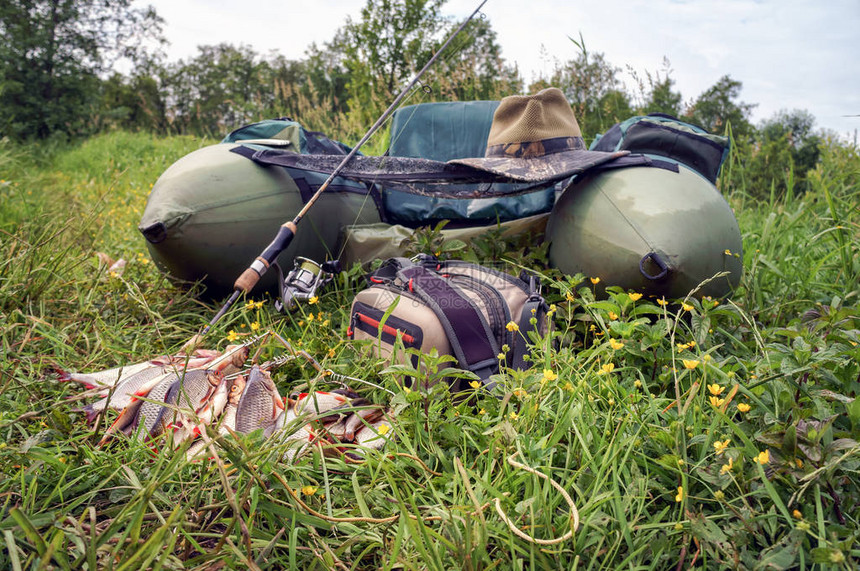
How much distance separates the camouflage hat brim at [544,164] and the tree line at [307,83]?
0.57 metres

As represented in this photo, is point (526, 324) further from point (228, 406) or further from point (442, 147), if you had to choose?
point (442, 147)

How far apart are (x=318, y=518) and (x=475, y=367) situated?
0.67 metres

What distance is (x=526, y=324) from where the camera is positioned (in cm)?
180

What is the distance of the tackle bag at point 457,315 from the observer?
168 cm

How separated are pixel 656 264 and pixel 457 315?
0.71 metres

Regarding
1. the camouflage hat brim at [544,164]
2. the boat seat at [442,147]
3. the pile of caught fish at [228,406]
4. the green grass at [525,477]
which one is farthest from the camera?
the boat seat at [442,147]

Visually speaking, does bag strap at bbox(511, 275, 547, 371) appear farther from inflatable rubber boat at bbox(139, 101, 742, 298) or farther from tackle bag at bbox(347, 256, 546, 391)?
inflatable rubber boat at bbox(139, 101, 742, 298)

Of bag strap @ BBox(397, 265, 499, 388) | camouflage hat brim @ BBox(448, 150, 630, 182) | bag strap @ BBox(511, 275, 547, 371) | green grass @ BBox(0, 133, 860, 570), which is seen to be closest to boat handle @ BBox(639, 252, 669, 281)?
green grass @ BBox(0, 133, 860, 570)

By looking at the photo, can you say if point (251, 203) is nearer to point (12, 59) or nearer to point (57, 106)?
point (57, 106)

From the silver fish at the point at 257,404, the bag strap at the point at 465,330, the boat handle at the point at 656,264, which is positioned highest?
the boat handle at the point at 656,264

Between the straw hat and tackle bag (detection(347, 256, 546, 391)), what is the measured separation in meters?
0.50

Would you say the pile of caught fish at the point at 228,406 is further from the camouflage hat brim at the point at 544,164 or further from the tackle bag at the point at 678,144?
the tackle bag at the point at 678,144

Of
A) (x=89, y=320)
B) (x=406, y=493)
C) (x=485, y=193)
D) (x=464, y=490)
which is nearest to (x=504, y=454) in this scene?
(x=464, y=490)

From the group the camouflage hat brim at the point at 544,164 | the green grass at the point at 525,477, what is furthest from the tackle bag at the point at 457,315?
the camouflage hat brim at the point at 544,164
